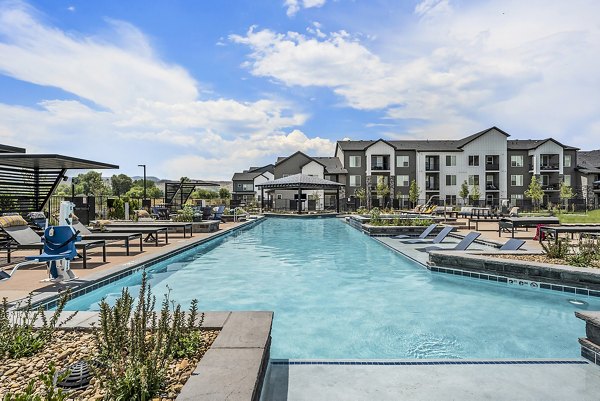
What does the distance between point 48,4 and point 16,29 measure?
122 cm

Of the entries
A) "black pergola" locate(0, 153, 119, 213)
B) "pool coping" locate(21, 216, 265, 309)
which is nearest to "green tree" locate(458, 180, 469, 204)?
"pool coping" locate(21, 216, 265, 309)

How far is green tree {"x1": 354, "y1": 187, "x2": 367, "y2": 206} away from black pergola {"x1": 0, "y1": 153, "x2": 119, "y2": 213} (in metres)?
33.3

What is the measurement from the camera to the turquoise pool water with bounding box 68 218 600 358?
179 inches

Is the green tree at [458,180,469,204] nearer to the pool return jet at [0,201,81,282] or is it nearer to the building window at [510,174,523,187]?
the building window at [510,174,523,187]

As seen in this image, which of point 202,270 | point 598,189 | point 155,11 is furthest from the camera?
point 598,189

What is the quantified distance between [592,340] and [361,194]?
131 ft

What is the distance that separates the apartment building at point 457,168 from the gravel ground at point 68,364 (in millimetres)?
43266

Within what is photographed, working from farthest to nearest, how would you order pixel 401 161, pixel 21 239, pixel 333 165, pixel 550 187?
pixel 333 165 → pixel 401 161 → pixel 550 187 → pixel 21 239

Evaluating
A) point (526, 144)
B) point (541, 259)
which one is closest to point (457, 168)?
point (526, 144)

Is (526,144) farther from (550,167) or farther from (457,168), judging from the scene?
(457,168)

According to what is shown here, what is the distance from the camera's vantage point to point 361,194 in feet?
142

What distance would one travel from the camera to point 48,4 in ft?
35.1

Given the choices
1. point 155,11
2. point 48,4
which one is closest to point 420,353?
point 155,11

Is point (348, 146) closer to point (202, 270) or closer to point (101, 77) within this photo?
point (101, 77)
